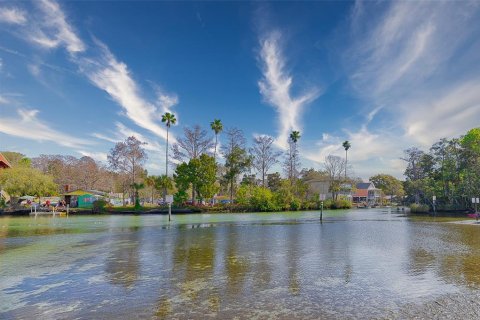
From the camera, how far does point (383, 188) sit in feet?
348

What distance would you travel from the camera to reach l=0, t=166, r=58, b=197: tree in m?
49.7

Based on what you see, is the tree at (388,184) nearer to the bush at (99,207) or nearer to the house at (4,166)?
the bush at (99,207)

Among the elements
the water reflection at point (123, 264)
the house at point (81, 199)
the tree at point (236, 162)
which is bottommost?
the water reflection at point (123, 264)

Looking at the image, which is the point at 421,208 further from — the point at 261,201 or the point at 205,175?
the point at 205,175

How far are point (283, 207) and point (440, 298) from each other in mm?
54925

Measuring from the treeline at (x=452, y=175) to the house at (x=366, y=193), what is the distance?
3987 cm

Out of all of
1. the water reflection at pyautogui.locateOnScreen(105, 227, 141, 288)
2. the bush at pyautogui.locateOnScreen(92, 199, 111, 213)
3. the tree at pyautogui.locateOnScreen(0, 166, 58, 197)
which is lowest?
the water reflection at pyautogui.locateOnScreen(105, 227, 141, 288)

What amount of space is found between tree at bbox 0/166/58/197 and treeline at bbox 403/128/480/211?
59.6 m

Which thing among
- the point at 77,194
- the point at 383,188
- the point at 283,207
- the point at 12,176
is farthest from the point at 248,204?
the point at 383,188

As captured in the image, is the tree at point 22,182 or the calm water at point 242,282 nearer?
the calm water at point 242,282

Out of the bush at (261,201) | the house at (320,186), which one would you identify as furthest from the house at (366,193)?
the bush at (261,201)

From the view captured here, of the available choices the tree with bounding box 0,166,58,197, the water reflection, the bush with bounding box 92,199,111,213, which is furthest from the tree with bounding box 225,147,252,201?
the water reflection

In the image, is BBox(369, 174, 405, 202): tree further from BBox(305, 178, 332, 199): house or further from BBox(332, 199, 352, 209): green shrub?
BBox(332, 199, 352, 209): green shrub

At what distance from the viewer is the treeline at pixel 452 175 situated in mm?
45719
